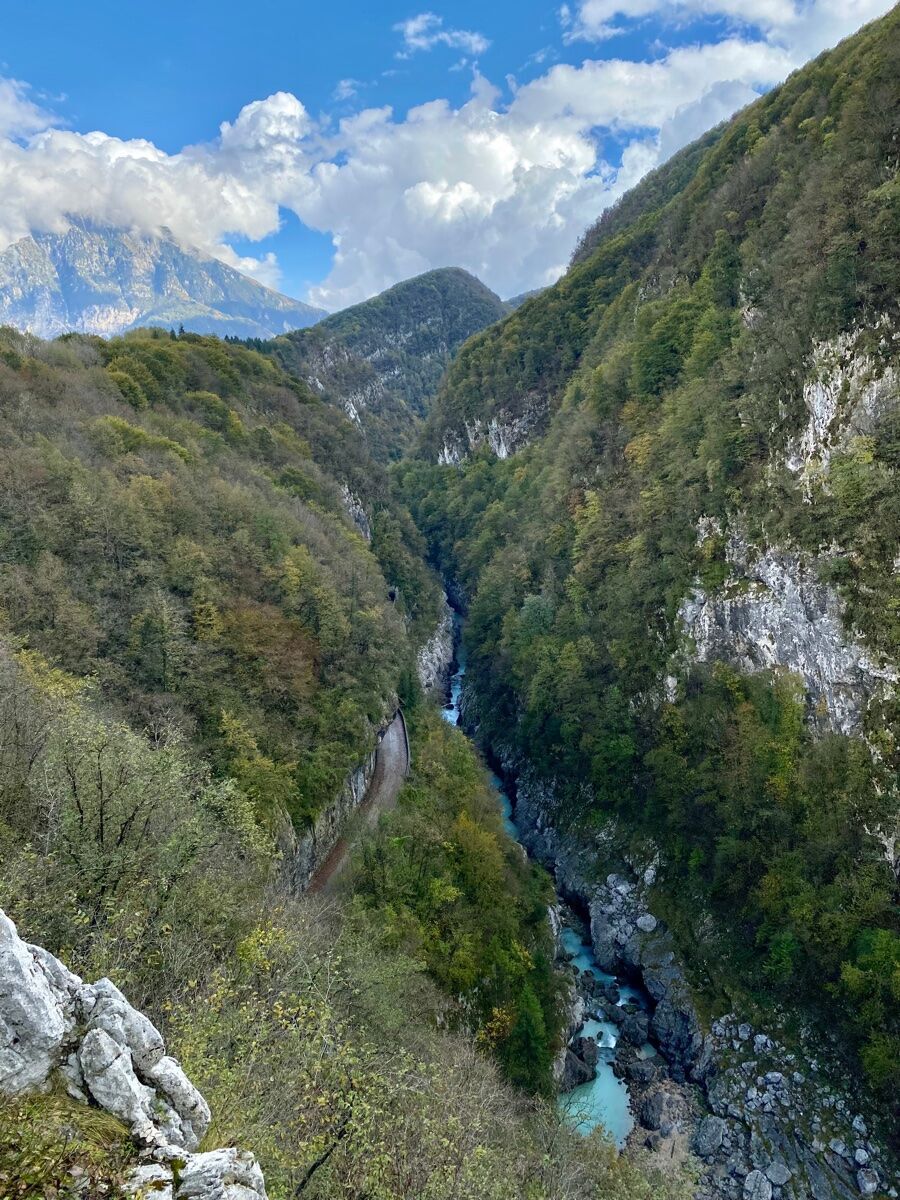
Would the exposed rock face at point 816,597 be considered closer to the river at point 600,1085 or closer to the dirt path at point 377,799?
the river at point 600,1085

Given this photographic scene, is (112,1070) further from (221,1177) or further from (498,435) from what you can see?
(498,435)

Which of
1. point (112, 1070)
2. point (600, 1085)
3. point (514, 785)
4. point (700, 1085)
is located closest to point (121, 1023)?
point (112, 1070)

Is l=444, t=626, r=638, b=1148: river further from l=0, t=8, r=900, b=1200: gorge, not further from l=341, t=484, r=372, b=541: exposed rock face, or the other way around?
l=341, t=484, r=372, b=541: exposed rock face

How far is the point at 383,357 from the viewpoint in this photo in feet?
595

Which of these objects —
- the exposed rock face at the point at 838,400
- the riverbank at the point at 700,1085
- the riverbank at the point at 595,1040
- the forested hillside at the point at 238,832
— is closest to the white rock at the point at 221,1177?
the forested hillside at the point at 238,832

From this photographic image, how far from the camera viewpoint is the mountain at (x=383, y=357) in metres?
136

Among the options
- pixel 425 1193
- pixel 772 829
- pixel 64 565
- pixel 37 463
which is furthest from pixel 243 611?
pixel 772 829

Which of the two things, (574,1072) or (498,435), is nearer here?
(574,1072)

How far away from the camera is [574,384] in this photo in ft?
234

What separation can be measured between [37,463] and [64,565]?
688 cm

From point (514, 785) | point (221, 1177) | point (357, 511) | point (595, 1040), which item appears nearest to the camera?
point (221, 1177)

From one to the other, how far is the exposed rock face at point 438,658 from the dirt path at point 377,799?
15.9 meters

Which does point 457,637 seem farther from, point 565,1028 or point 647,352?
point 565,1028

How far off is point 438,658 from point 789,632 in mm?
41401
